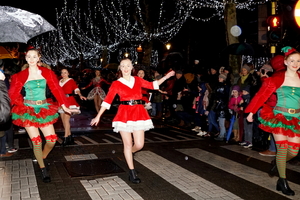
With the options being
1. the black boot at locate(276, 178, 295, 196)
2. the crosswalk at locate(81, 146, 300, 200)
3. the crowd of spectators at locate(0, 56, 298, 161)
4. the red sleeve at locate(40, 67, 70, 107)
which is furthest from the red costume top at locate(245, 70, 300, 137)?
the red sleeve at locate(40, 67, 70, 107)

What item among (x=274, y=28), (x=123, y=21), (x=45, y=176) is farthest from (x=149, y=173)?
(x=123, y=21)

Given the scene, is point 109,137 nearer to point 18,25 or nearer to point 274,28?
point 18,25

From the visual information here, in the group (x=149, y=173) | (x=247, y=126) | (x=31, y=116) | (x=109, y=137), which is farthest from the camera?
(x=109, y=137)

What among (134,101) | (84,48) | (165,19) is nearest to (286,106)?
(134,101)

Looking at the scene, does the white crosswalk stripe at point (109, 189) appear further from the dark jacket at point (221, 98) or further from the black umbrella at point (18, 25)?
the dark jacket at point (221, 98)

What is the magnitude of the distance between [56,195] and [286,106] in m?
3.96

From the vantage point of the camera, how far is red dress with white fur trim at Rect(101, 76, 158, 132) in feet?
17.3

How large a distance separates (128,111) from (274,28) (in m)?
6.10

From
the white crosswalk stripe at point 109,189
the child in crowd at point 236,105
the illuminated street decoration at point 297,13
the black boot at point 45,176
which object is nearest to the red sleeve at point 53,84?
the black boot at point 45,176

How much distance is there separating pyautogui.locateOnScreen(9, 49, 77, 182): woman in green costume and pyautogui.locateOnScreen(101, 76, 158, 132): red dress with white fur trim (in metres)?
1.09

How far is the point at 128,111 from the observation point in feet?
17.6

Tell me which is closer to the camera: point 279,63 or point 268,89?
point 268,89

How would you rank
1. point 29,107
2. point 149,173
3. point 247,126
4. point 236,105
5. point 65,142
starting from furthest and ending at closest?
point 236,105 → point 247,126 → point 65,142 → point 149,173 → point 29,107

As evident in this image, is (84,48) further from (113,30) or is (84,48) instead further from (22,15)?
(22,15)
